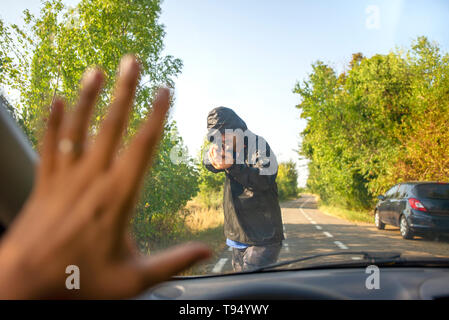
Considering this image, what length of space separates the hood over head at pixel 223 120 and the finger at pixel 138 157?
2018mm

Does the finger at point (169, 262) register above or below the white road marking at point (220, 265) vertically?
above

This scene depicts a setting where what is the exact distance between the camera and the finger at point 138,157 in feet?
1.66

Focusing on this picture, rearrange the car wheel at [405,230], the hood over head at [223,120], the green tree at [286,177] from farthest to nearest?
the green tree at [286,177] < the car wheel at [405,230] < the hood over head at [223,120]

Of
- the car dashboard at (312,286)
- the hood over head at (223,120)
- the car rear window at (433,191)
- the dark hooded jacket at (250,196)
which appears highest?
the hood over head at (223,120)

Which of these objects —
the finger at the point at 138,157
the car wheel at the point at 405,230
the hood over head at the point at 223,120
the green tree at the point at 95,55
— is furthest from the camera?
the car wheel at the point at 405,230

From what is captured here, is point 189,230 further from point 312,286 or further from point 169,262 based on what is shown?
point 169,262

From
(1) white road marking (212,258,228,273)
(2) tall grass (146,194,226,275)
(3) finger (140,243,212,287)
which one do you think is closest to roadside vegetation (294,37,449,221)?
(2) tall grass (146,194,226,275)

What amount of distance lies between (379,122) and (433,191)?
1260 cm

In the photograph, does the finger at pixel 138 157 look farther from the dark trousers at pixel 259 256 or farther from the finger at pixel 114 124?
the dark trousers at pixel 259 256

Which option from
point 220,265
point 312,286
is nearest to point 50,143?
point 312,286

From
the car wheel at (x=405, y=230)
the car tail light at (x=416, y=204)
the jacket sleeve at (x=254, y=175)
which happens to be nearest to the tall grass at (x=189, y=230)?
the jacket sleeve at (x=254, y=175)

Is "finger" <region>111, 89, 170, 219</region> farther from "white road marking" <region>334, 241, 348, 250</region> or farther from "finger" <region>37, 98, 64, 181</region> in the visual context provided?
"white road marking" <region>334, 241, 348, 250</region>

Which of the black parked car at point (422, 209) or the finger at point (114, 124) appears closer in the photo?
the finger at point (114, 124)

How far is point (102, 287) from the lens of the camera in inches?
19.9
